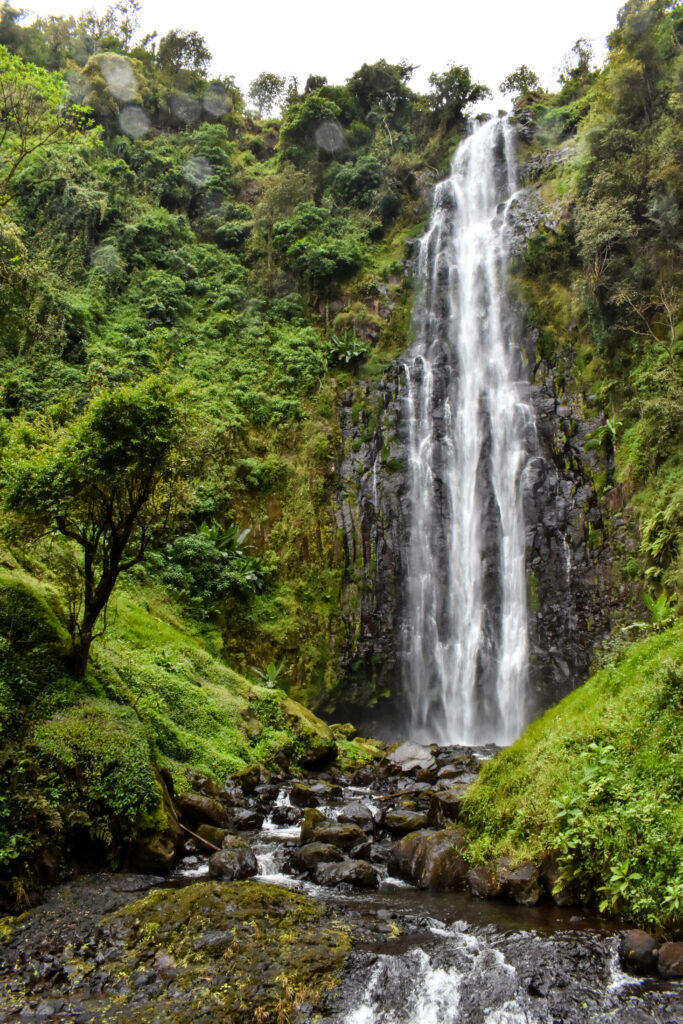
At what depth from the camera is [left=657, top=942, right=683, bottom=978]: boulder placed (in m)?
4.95

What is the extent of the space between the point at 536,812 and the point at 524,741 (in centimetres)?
160

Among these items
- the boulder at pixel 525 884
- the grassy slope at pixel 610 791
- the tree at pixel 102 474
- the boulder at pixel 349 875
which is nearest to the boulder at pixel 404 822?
the grassy slope at pixel 610 791

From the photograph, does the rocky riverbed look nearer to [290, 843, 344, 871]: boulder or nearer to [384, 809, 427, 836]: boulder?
[290, 843, 344, 871]: boulder

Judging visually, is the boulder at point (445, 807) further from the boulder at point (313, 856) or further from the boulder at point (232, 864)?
the boulder at point (232, 864)

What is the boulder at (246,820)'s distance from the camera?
9.75 meters

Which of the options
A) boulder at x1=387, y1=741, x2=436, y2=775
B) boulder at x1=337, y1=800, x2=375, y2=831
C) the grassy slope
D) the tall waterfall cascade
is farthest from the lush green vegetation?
boulder at x1=337, y1=800, x2=375, y2=831

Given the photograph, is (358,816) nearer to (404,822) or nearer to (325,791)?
(404,822)

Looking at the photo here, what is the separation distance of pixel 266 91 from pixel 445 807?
162 feet

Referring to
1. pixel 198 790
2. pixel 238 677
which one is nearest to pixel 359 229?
pixel 238 677

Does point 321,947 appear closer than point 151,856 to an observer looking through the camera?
Yes

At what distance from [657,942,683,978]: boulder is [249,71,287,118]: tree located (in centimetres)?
5176

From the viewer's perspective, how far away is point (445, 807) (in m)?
9.02

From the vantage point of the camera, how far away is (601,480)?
1895 centimetres

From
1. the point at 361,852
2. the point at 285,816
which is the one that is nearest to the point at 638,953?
the point at 361,852
